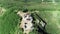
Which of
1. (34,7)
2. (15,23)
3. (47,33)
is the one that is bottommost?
(47,33)

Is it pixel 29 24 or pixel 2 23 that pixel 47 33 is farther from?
pixel 2 23

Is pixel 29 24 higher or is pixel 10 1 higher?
pixel 10 1

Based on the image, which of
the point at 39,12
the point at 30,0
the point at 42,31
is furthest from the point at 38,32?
the point at 30,0

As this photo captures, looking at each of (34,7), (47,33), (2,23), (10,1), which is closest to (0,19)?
(2,23)

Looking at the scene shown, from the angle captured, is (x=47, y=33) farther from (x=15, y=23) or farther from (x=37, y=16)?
(x=15, y=23)

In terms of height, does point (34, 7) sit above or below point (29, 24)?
above

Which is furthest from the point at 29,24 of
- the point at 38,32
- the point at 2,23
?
the point at 2,23
